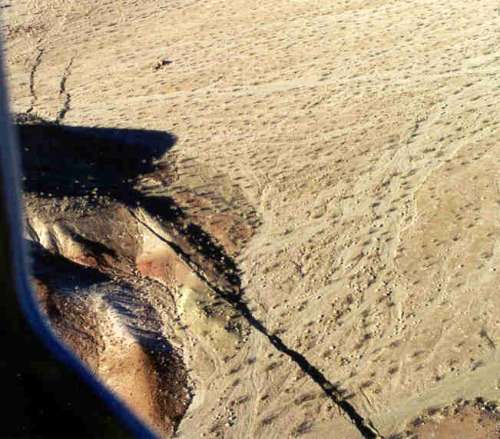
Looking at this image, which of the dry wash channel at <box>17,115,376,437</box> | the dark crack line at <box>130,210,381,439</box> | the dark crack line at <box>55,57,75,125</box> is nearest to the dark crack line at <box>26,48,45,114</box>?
the dark crack line at <box>55,57,75,125</box>

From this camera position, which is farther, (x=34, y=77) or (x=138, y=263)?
(x=34, y=77)

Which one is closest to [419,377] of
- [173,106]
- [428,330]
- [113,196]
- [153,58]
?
[428,330]

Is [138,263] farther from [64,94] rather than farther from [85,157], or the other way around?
[64,94]

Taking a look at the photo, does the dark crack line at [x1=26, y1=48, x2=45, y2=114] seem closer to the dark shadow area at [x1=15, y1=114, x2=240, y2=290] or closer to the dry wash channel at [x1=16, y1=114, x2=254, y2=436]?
the dark shadow area at [x1=15, y1=114, x2=240, y2=290]

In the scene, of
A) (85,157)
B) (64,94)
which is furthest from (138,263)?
(64,94)

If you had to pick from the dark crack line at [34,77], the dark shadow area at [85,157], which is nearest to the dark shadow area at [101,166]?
the dark shadow area at [85,157]

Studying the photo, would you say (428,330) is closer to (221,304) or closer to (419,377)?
(419,377)

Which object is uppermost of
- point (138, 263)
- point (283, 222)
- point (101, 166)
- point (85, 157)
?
point (85, 157)
